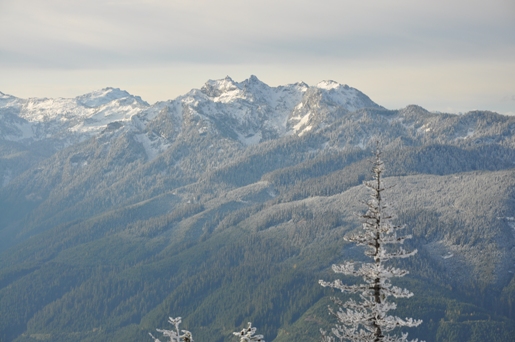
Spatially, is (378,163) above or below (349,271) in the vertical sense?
above

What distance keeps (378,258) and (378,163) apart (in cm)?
750

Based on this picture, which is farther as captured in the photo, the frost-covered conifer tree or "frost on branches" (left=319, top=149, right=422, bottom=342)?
"frost on branches" (left=319, top=149, right=422, bottom=342)

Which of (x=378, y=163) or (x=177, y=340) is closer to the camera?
(x=177, y=340)

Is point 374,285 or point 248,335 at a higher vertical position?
point 374,285

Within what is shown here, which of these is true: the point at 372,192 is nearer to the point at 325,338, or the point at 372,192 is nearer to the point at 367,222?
the point at 367,222

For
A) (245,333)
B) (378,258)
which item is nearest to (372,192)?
(378,258)

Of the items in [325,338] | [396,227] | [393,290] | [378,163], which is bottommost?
[325,338]

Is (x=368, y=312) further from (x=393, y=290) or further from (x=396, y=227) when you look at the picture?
(x=396, y=227)

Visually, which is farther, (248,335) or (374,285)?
(374,285)

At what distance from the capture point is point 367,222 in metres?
48.1

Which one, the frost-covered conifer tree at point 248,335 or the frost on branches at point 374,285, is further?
the frost on branches at point 374,285

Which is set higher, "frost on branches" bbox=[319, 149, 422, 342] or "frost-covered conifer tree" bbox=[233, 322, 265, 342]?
"frost on branches" bbox=[319, 149, 422, 342]

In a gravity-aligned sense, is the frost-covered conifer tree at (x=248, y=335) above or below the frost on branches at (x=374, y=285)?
below

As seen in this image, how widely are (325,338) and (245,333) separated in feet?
24.3
